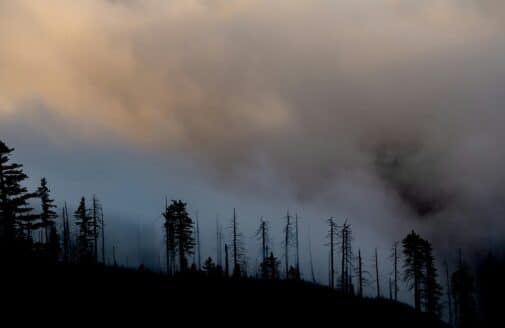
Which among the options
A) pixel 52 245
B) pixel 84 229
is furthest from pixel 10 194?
pixel 84 229

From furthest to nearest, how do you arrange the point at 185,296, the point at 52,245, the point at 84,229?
the point at 84,229 → the point at 52,245 → the point at 185,296

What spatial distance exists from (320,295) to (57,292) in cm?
2435

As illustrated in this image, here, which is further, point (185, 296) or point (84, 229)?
Answer: point (84, 229)

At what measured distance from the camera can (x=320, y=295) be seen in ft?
134

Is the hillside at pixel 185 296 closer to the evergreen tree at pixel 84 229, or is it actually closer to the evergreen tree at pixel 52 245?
the evergreen tree at pixel 52 245

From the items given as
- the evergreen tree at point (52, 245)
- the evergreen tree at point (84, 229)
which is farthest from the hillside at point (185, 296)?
the evergreen tree at point (84, 229)

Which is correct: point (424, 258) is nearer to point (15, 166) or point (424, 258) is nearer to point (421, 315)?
point (421, 315)

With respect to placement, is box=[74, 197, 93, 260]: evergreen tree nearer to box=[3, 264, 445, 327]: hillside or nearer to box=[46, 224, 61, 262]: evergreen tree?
box=[46, 224, 61, 262]: evergreen tree

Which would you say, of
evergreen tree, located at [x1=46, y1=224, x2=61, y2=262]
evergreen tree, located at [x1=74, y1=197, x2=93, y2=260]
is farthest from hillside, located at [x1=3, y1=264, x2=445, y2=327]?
evergreen tree, located at [x1=74, y1=197, x2=93, y2=260]

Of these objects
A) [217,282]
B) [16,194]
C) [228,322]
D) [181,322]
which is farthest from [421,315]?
[16,194]

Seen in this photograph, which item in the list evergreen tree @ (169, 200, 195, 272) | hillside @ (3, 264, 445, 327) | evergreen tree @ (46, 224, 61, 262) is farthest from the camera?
evergreen tree @ (169, 200, 195, 272)

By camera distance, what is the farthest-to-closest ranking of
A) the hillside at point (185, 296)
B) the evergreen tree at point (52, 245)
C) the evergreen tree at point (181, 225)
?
1. the evergreen tree at point (181, 225)
2. the evergreen tree at point (52, 245)
3. the hillside at point (185, 296)

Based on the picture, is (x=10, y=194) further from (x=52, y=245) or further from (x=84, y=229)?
(x=84, y=229)

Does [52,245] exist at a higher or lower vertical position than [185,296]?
higher
